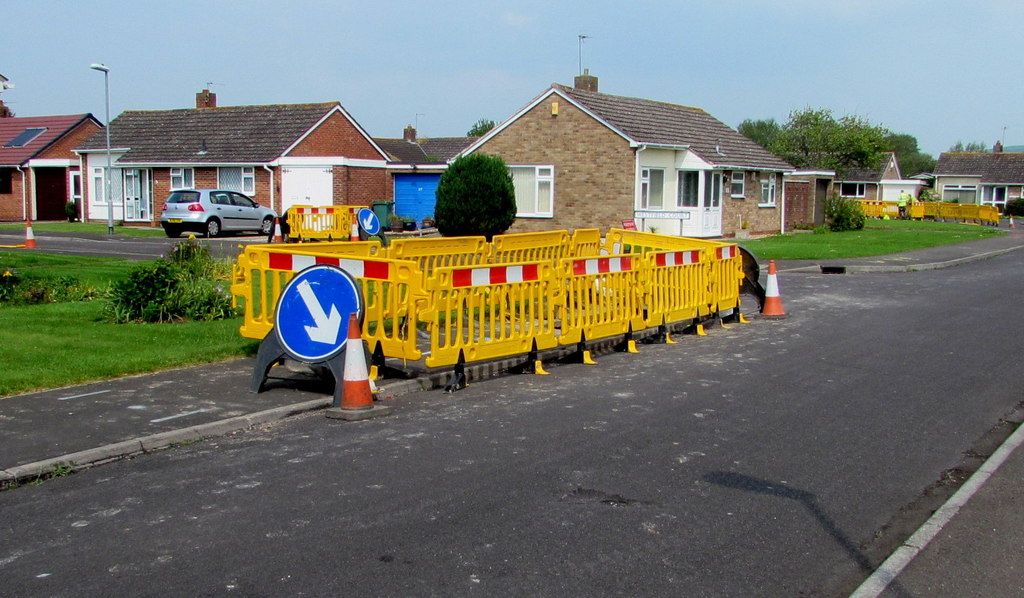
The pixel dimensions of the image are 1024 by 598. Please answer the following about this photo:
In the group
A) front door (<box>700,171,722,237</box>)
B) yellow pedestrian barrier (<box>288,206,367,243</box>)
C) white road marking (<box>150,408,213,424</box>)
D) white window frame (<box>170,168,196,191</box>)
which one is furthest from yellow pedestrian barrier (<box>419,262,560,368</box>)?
white window frame (<box>170,168,196,191</box>)

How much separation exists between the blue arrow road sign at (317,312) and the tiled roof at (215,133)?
3084cm

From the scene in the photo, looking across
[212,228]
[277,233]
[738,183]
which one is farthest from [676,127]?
[212,228]

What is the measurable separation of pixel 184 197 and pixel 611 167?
1438 cm

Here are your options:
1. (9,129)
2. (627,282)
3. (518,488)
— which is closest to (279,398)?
(518,488)

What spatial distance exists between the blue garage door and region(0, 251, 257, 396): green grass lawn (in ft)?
97.8

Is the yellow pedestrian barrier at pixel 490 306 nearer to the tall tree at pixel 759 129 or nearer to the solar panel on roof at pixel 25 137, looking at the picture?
the solar panel on roof at pixel 25 137

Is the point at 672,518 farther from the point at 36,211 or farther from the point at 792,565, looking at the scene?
the point at 36,211

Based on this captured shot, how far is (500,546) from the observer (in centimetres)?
543

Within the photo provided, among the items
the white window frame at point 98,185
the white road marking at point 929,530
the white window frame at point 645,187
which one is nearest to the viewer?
the white road marking at point 929,530

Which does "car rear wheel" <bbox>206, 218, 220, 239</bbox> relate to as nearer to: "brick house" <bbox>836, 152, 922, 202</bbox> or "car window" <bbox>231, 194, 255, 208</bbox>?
"car window" <bbox>231, 194, 255, 208</bbox>

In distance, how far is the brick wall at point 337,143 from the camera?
4019cm

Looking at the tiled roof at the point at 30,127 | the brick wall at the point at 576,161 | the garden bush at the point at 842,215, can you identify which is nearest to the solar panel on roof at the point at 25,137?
the tiled roof at the point at 30,127

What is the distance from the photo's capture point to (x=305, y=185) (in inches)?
1553

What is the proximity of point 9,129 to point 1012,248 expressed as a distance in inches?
1819
